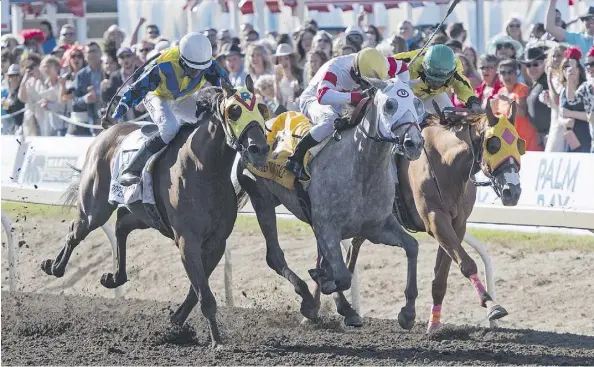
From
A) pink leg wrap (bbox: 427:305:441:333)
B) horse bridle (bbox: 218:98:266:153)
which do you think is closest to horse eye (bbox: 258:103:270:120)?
horse bridle (bbox: 218:98:266:153)

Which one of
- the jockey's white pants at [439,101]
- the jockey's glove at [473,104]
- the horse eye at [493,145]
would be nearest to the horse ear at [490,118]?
the horse eye at [493,145]

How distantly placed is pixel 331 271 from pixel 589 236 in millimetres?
3087

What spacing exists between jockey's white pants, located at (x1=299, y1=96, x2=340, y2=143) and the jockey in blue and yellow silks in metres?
0.57

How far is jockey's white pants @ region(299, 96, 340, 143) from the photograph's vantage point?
7.76 m

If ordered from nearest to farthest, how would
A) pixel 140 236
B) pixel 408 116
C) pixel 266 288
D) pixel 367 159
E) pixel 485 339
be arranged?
pixel 408 116 → pixel 367 159 → pixel 485 339 → pixel 266 288 → pixel 140 236

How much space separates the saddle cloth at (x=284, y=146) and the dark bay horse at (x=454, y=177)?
79cm

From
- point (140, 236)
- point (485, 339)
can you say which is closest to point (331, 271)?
point (485, 339)

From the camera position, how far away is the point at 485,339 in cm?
809

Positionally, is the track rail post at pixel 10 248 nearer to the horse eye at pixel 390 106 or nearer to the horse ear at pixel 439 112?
the horse ear at pixel 439 112

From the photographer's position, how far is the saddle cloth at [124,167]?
8.11 meters

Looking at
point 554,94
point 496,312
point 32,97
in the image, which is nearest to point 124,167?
point 496,312

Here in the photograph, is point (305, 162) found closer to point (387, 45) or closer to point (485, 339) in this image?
point (485, 339)

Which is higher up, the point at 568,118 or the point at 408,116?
the point at 408,116

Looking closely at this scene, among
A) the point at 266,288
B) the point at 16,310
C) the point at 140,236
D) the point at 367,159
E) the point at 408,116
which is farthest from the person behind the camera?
the point at 140,236
